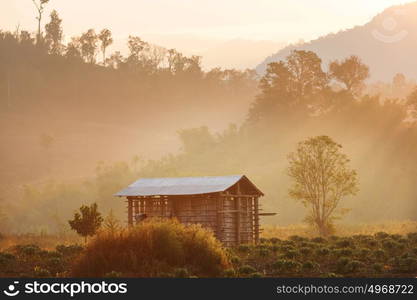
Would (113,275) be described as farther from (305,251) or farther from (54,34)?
(54,34)

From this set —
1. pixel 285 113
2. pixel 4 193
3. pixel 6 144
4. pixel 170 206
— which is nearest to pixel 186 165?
pixel 285 113

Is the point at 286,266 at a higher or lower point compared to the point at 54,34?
lower

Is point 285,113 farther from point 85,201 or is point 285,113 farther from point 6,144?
point 6,144

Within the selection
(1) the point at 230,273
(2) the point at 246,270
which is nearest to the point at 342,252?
(2) the point at 246,270

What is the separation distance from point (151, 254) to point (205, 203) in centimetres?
2156

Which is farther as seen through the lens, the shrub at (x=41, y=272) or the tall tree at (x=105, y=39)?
the tall tree at (x=105, y=39)

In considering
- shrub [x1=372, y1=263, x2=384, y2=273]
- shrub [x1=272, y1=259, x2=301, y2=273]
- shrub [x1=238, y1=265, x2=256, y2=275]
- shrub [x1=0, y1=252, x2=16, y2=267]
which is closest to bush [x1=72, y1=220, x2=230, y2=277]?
shrub [x1=238, y1=265, x2=256, y2=275]

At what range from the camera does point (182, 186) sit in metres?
54.2

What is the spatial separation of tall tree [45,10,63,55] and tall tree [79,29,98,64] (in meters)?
5.05

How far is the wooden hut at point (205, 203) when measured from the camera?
52656 mm

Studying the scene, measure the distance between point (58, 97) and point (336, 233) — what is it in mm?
108589

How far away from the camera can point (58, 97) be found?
165250mm

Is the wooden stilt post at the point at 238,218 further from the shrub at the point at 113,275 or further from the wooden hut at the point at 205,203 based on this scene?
the shrub at the point at 113,275

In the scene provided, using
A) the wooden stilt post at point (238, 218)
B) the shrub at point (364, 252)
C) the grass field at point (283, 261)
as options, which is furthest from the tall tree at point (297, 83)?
the shrub at point (364, 252)
